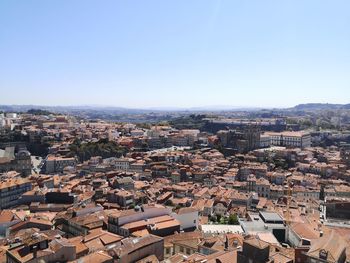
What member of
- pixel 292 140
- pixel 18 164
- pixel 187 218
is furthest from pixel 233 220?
pixel 292 140

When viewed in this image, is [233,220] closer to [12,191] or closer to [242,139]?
[12,191]

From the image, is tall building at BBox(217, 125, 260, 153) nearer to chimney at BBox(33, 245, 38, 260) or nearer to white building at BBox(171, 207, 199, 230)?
white building at BBox(171, 207, 199, 230)

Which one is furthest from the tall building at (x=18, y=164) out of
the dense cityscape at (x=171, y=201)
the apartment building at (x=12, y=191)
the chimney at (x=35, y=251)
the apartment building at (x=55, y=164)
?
the chimney at (x=35, y=251)

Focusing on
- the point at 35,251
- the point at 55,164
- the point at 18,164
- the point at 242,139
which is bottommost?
the point at 55,164

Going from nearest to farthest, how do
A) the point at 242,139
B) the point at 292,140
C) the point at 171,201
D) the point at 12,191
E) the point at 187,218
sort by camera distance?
the point at 187,218 → the point at 171,201 → the point at 12,191 → the point at 242,139 → the point at 292,140

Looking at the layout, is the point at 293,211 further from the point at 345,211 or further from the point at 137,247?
the point at 137,247

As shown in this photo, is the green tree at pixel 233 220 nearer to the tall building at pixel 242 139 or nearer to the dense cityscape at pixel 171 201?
the dense cityscape at pixel 171 201

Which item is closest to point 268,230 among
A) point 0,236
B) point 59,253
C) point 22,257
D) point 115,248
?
point 115,248

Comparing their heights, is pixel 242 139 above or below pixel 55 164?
above

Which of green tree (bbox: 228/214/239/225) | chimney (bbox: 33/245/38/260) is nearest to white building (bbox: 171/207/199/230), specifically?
green tree (bbox: 228/214/239/225)
